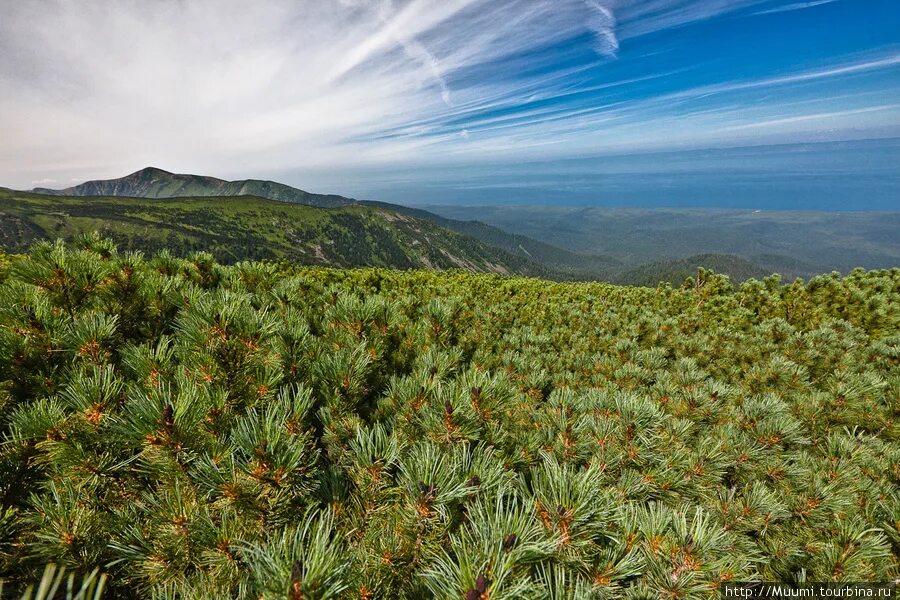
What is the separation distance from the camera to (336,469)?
1935mm

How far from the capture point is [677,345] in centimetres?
1016

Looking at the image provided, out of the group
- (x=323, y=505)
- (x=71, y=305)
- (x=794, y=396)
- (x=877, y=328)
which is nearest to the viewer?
(x=323, y=505)

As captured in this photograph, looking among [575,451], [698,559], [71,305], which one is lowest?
[575,451]

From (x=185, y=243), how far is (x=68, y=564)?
245970mm

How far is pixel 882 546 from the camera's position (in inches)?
101

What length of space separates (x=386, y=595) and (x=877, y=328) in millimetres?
18557

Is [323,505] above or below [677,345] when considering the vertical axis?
above

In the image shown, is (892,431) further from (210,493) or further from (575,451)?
(210,493)

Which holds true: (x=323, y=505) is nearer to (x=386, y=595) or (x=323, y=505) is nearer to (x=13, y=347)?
(x=386, y=595)

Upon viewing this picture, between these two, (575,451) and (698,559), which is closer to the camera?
(698,559)

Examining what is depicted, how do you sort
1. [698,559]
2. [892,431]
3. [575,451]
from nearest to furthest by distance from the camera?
[698,559] → [575,451] → [892,431]

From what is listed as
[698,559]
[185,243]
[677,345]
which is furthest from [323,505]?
[185,243]

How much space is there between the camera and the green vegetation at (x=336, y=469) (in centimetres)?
151

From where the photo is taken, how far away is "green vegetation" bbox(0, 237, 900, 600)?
1.51m
